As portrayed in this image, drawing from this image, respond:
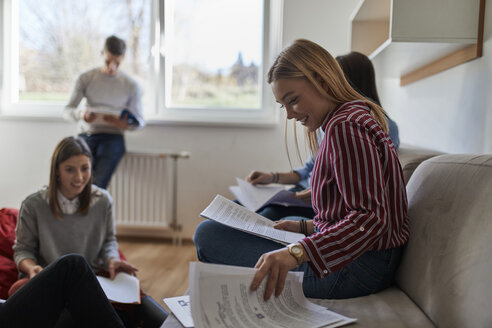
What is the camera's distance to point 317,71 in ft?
3.34

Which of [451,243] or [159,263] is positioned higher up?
[451,243]

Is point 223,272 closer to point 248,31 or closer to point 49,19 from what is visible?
point 248,31

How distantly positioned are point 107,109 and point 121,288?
1679 millimetres

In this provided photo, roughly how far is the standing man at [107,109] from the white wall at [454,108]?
160 centimetres

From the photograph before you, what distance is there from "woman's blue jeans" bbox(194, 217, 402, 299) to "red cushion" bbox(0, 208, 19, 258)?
1.07 m

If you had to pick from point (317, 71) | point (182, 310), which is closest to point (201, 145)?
point (317, 71)

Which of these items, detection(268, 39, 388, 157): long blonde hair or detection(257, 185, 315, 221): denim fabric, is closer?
detection(268, 39, 388, 157): long blonde hair

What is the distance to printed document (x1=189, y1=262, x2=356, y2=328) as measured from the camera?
74 cm

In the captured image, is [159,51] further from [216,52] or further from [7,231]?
[7,231]

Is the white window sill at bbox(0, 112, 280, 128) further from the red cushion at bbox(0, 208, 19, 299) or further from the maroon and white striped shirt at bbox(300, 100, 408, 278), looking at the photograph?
the maroon and white striped shirt at bbox(300, 100, 408, 278)

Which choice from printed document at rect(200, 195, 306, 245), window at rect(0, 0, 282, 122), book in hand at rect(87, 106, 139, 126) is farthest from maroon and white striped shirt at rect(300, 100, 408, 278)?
window at rect(0, 0, 282, 122)

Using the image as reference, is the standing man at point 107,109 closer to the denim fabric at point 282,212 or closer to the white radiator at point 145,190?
the white radiator at point 145,190

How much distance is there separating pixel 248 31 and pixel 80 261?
7.82 feet

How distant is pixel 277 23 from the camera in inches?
122
